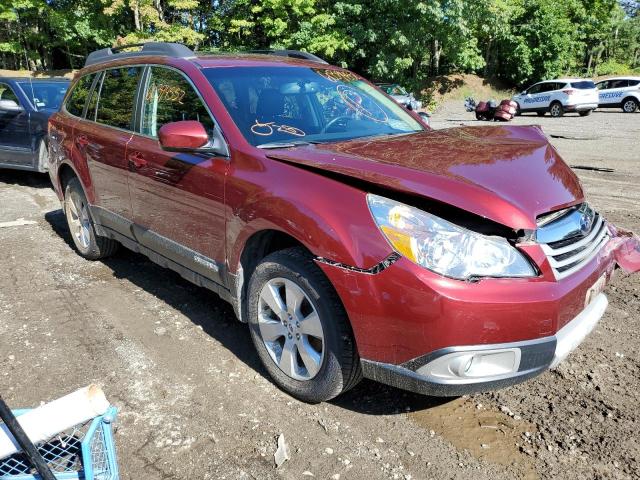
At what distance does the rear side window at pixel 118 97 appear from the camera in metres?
4.09

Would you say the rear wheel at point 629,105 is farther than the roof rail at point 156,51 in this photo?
Yes

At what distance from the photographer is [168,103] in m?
3.71

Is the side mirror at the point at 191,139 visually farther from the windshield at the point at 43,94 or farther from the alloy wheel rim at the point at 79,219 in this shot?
the windshield at the point at 43,94

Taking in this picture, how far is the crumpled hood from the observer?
2.32 metres

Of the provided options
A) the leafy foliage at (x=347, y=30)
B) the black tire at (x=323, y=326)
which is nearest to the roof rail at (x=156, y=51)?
the black tire at (x=323, y=326)

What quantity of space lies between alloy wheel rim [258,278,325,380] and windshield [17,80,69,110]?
740cm

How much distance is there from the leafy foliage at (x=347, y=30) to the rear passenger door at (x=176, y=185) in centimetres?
A: 2287

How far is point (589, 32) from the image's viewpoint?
3981 cm

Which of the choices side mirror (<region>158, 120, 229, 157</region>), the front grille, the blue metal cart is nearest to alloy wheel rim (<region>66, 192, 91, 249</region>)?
side mirror (<region>158, 120, 229, 157</region>)

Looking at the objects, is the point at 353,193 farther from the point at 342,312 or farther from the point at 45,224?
the point at 45,224

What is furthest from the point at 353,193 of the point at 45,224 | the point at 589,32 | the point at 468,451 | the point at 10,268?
the point at 589,32

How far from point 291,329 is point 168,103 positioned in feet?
6.12

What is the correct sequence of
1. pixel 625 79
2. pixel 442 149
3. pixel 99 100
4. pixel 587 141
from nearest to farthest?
1. pixel 442 149
2. pixel 99 100
3. pixel 587 141
4. pixel 625 79

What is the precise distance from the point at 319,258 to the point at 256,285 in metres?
0.57
